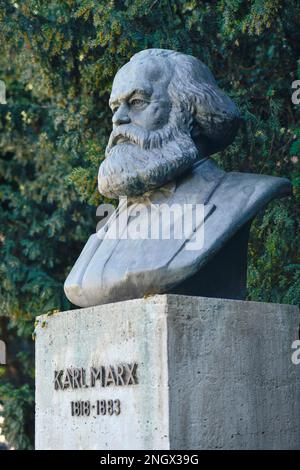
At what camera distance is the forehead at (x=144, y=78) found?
17.3ft

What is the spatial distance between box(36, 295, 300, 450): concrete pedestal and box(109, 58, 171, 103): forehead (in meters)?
1.17

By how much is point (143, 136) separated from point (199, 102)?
0.37 m

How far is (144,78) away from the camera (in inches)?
209

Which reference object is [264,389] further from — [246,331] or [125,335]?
[125,335]

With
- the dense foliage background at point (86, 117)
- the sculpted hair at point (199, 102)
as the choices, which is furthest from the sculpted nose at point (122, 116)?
the dense foliage background at point (86, 117)

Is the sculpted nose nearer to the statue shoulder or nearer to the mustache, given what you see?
the mustache

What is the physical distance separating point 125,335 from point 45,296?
462 cm

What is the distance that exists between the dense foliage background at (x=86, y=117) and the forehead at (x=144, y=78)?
70.1 inches

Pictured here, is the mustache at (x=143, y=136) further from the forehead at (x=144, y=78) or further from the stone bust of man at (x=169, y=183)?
the forehead at (x=144, y=78)

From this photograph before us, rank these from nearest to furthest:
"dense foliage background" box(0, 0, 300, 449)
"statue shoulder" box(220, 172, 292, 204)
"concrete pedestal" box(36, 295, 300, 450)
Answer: "concrete pedestal" box(36, 295, 300, 450), "statue shoulder" box(220, 172, 292, 204), "dense foliage background" box(0, 0, 300, 449)

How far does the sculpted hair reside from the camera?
5.32 meters

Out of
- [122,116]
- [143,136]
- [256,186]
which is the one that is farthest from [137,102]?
[256,186]

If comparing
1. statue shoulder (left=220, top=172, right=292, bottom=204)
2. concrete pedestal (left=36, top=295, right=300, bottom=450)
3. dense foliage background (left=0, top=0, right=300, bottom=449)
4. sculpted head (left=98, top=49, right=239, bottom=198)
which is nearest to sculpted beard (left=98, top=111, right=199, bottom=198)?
sculpted head (left=98, top=49, right=239, bottom=198)
